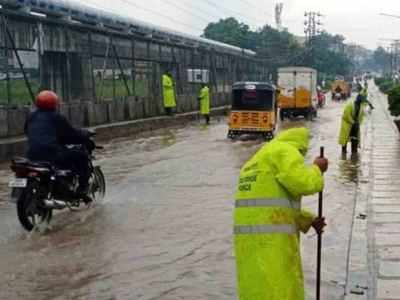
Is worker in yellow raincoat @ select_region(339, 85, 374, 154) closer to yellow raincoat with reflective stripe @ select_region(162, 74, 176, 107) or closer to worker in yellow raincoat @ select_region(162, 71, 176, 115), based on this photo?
yellow raincoat with reflective stripe @ select_region(162, 74, 176, 107)

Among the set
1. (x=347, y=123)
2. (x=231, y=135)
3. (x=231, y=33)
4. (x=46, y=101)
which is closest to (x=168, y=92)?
(x=231, y=135)

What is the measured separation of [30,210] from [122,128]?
48.9 feet

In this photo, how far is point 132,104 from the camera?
27.2m

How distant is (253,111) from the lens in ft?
73.2

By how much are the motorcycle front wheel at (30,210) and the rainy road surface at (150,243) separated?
165mm

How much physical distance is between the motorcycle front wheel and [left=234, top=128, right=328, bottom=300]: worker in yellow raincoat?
4.81m

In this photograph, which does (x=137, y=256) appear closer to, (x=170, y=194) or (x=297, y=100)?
(x=170, y=194)

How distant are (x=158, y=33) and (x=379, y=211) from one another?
102 feet

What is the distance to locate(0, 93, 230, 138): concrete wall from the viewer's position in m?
17.7

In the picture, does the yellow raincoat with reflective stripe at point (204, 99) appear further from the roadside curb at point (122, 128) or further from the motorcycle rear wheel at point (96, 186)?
the motorcycle rear wheel at point (96, 186)

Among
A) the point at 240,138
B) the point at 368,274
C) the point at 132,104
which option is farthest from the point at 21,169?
the point at 132,104

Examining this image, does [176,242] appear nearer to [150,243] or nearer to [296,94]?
[150,243]

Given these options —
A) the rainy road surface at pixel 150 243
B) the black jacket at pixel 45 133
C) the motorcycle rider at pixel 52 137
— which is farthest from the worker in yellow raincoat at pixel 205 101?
the black jacket at pixel 45 133

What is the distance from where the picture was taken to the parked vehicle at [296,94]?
35.0 m
